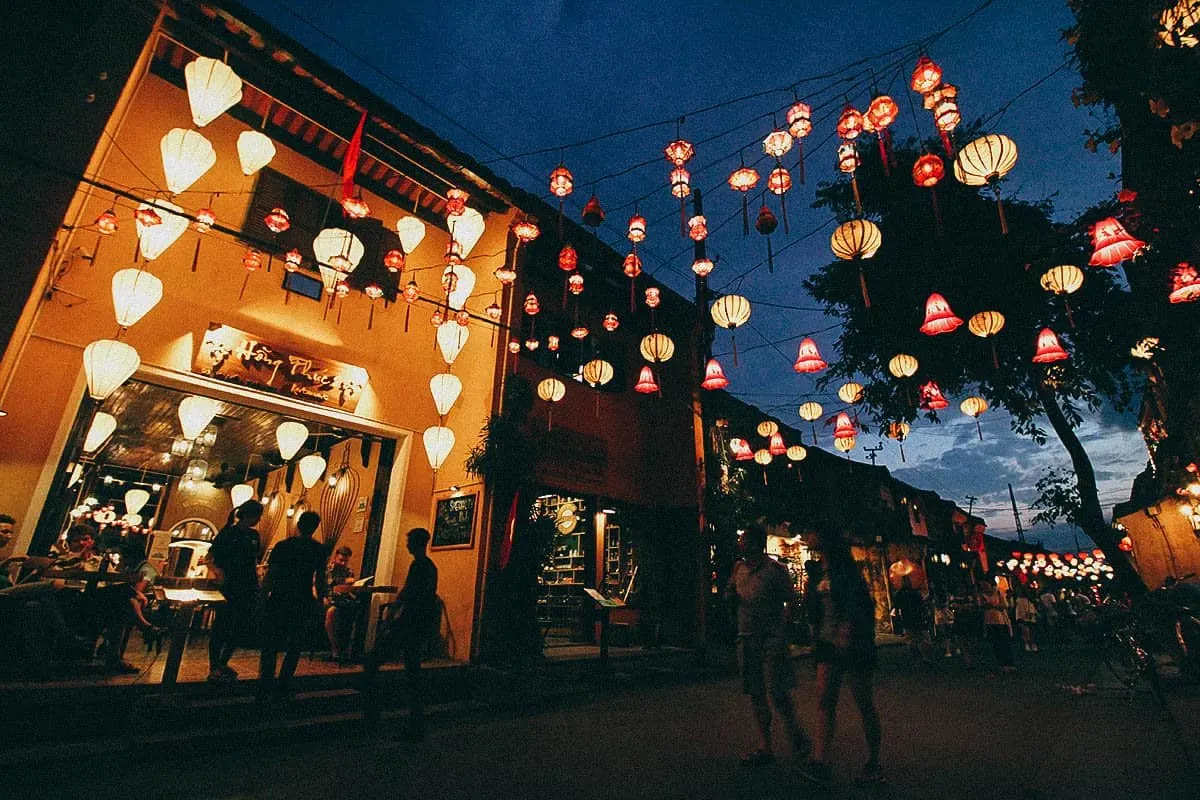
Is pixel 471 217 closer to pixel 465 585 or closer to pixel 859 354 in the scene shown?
pixel 465 585

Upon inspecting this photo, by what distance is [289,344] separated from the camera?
8.12 metres

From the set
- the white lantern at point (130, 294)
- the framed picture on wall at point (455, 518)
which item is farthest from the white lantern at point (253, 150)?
the framed picture on wall at point (455, 518)

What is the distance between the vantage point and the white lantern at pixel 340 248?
7.39 meters

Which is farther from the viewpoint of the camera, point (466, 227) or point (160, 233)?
point (466, 227)

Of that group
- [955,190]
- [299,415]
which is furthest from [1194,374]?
[299,415]

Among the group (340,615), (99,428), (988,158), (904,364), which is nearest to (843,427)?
(904,364)

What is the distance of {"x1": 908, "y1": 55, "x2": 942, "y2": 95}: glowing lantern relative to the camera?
21.7 ft

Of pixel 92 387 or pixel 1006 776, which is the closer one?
pixel 1006 776

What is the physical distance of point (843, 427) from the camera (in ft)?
47.6

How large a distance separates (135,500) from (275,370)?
10.3 metres

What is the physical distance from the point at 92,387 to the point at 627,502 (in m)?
8.71

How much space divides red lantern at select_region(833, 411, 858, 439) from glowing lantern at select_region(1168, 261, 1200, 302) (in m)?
8.17

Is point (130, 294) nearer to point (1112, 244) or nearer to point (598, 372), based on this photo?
point (598, 372)

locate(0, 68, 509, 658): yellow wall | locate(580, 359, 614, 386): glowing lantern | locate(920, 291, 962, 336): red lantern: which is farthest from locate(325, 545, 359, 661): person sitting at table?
locate(920, 291, 962, 336): red lantern
